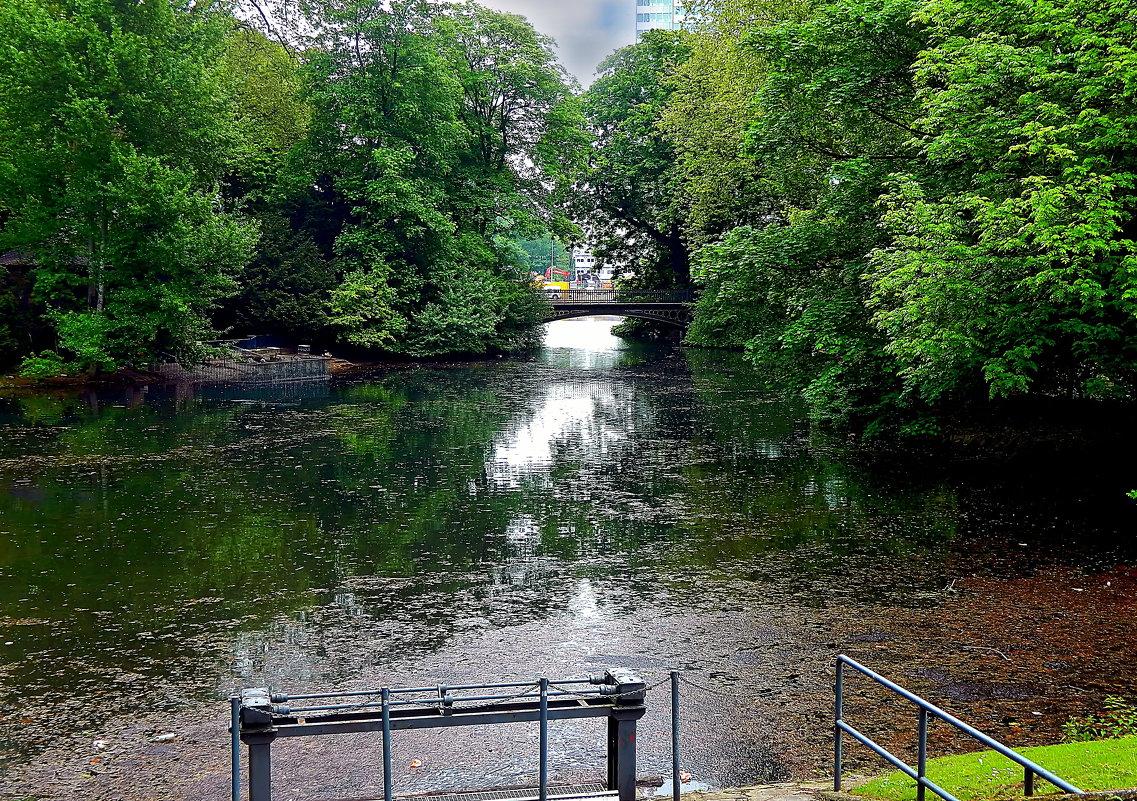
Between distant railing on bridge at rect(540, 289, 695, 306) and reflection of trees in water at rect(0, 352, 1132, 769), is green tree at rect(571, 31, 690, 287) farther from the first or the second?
reflection of trees in water at rect(0, 352, 1132, 769)

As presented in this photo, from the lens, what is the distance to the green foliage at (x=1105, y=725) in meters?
8.16

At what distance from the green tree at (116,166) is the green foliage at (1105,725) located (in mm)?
33971

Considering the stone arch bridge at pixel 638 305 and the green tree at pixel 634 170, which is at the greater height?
the green tree at pixel 634 170

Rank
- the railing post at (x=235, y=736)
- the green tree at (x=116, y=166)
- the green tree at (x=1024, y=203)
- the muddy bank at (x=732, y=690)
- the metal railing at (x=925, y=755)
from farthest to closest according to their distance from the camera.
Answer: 1. the green tree at (x=116, y=166)
2. the green tree at (x=1024, y=203)
3. the muddy bank at (x=732, y=690)
4. the railing post at (x=235, y=736)
5. the metal railing at (x=925, y=755)

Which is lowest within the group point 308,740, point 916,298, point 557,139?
point 308,740

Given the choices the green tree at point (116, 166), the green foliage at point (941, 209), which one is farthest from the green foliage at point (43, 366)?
the green foliage at point (941, 209)

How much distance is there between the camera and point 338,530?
15.7 meters

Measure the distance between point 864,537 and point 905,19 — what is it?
11637 millimetres

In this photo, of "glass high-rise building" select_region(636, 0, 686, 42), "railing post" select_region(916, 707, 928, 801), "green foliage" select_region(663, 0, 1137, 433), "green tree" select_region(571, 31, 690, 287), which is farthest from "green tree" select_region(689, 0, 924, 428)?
"glass high-rise building" select_region(636, 0, 686, 42)

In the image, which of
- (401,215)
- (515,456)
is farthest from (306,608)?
(401,215)

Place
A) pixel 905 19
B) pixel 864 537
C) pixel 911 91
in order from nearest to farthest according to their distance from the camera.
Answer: pixel 864 537
pixel 905 19
pixel 911 91

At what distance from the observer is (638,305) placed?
6184cm

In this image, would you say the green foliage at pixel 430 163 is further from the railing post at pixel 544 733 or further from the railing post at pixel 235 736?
the railing post at pixel 544 733

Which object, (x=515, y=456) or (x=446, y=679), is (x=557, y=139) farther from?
(x=446, y=679)
